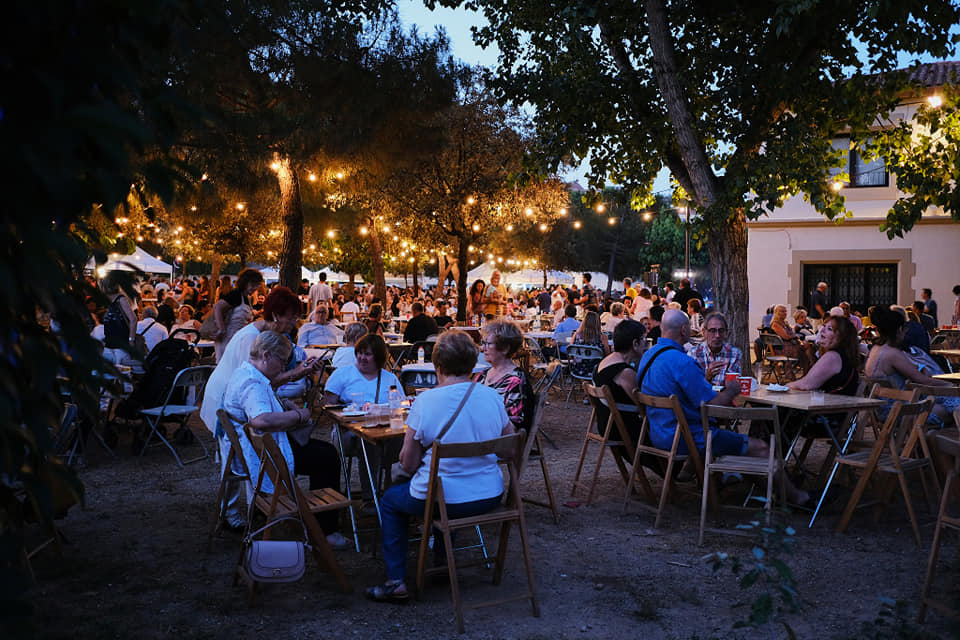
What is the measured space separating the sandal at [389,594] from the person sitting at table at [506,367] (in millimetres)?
1434

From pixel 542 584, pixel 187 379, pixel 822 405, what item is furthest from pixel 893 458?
pixel 187 379

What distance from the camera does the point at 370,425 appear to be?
4.75m

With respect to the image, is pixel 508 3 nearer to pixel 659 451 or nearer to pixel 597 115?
pixel 597 115

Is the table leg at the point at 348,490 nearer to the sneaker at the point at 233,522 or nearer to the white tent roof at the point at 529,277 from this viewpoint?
the sneaker at the point at 233,522

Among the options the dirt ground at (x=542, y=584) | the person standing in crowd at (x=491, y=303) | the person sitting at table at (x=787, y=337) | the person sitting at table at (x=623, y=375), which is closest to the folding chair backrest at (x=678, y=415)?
the person sitting at table at (x=623, y=375)

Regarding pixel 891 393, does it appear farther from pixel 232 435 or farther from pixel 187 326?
pixel 187 326

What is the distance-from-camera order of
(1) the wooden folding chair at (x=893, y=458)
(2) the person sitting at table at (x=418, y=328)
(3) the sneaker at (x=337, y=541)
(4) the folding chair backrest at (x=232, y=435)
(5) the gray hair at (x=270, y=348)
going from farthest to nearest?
(2) the person sitting at table at (x=418, y=328), (1) the wooden folding chair at (x=893, y=458), (3) the sneaker at (x=337, y=541), (5) the gray hair at (x=270, y=348), (4) the folding chair backrest at (x=232, y=435)

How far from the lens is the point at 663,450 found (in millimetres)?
5410

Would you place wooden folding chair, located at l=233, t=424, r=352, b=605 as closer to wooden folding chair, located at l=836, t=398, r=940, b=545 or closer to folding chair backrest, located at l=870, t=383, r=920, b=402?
wooden folding chair, located at l=836, t=398, r=940, b=545

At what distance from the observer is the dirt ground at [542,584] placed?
146 inches

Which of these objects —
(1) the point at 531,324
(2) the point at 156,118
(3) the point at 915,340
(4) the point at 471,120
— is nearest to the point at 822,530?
(3) the point at 915,340

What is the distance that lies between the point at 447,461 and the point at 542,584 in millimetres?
1037

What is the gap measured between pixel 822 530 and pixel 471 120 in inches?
552

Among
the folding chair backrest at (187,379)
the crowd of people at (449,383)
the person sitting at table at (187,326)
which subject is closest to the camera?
the crowd of people at (449,383)
